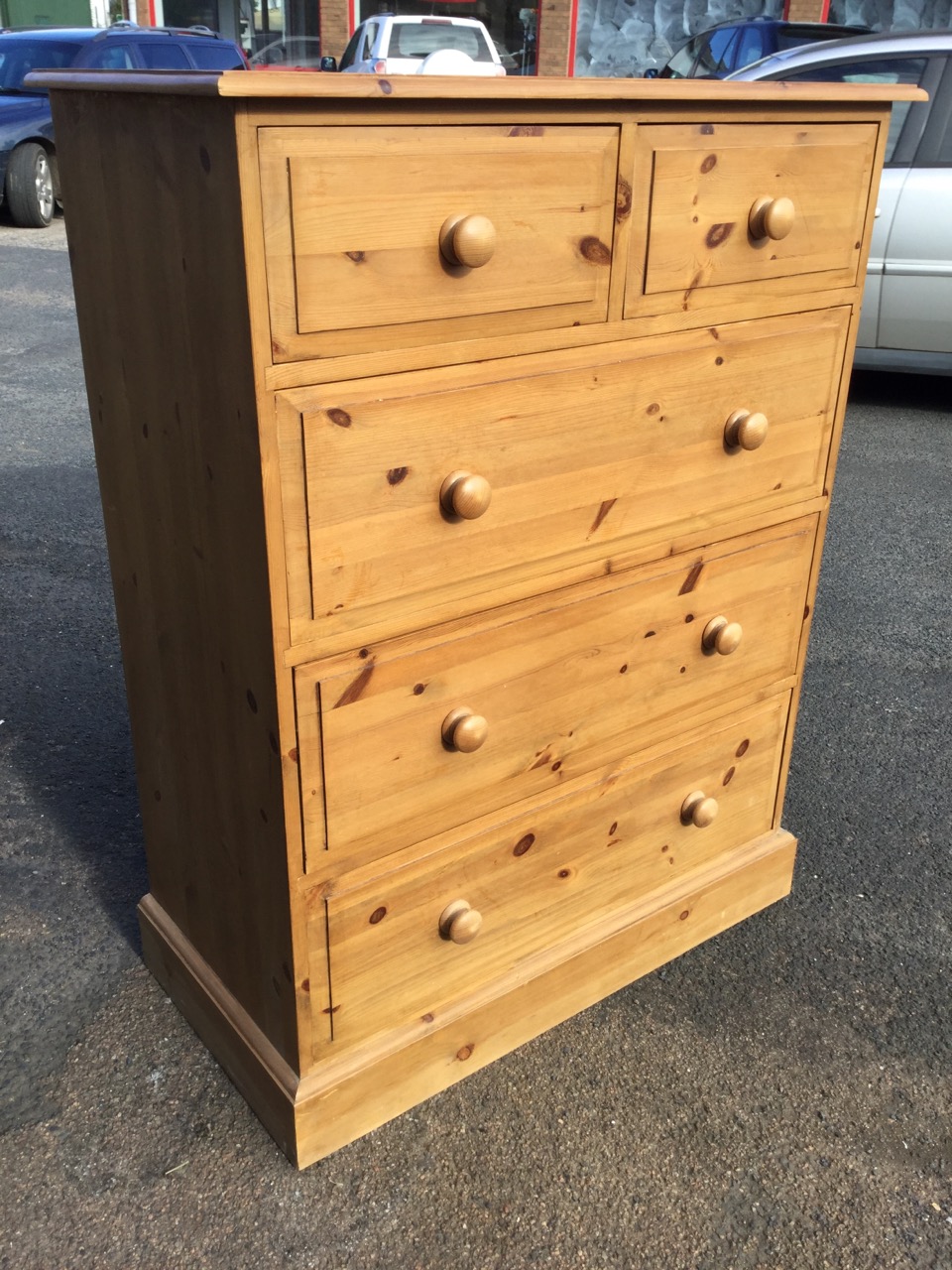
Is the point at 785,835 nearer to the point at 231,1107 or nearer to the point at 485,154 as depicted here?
the point at 231,1107

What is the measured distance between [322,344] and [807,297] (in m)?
0.97

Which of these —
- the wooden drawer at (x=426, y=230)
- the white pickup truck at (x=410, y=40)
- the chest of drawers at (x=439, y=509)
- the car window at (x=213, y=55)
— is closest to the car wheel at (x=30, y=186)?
the car window at (x=213, y=55)

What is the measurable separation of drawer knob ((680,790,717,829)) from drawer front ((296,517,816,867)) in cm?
16

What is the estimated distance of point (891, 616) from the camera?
12.7ft

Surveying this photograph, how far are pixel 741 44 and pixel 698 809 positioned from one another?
8303mm

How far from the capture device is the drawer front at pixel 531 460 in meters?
1.50

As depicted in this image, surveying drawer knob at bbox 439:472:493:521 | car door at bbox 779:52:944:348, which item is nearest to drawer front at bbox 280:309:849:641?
drawer knob at bbox 439:472:493:521

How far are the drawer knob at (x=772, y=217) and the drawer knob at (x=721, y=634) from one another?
2.22 ft

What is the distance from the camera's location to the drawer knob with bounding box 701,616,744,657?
2.12 metres

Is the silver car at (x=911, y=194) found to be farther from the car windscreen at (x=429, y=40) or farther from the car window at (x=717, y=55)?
the car windscreen at (x=429, y=40)

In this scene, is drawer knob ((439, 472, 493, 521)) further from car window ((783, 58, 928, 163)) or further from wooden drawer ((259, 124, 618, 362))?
car window ((783, 58, 928, 163))

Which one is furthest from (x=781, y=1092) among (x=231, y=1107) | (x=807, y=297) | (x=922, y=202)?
(x=922, y=202)

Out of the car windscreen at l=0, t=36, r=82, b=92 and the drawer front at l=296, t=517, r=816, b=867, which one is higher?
the car windscreen at l=0, t=36, r=82, b=92

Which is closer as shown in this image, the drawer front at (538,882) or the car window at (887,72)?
the drawer front at (538,882)
